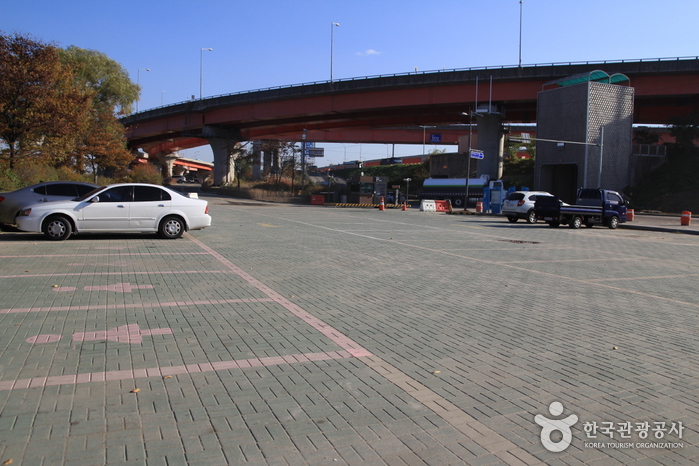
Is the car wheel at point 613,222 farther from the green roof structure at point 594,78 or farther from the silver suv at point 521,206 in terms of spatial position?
the green roof structure at point 594,78

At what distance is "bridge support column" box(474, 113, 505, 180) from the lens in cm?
5203

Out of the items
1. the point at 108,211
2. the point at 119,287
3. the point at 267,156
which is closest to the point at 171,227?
the point at 108,211

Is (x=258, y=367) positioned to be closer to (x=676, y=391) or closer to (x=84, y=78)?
(x=676, y=391)

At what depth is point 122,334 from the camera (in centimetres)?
632

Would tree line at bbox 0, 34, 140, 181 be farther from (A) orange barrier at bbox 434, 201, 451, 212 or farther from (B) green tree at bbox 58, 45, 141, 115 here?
(A) orange barrier at bbox 434, 201, 451, 212

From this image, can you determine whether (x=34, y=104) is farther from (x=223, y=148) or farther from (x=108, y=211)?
(x=223, y=148)

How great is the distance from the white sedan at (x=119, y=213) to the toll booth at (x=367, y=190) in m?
38.1

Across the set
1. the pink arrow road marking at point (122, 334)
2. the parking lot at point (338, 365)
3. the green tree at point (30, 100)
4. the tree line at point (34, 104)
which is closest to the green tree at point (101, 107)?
the tree line at point (34, 104)

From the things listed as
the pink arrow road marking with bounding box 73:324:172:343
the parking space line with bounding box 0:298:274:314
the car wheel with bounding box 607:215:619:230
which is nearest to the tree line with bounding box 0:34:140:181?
the parking space line with bounding box 0:298:274:314

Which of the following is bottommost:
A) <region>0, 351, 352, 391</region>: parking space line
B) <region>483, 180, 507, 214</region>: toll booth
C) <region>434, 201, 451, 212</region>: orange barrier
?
<region>0, 351, 352, 391</region>: parking space line

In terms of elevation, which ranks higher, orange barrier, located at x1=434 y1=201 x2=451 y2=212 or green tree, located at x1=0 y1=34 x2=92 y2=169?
green tree, located at x1=0 y1=34 x2=92 y2=169

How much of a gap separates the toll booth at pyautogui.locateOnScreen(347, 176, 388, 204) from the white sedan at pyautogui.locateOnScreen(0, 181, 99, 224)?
37.7m

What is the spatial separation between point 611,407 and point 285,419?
270 cm

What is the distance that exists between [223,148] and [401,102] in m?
25.9
